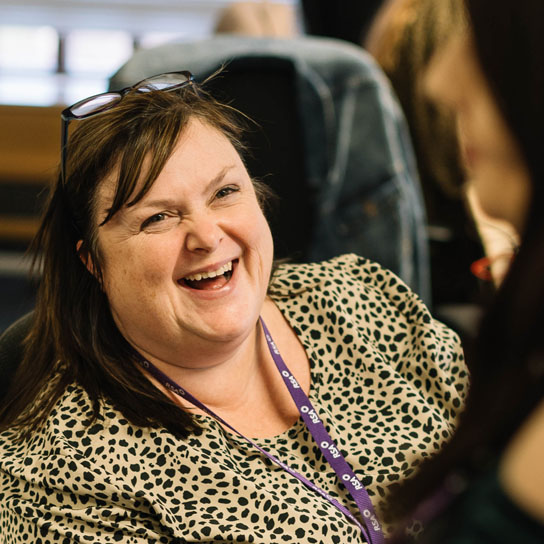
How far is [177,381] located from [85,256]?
26 cm

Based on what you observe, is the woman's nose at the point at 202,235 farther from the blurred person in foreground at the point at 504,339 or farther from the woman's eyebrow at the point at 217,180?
the blurred person in foreground at the point at 504,339

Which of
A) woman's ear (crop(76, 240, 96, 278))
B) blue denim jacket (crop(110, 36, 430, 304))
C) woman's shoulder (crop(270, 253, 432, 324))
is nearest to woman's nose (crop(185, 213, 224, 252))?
Answer: woman's ear (crop(76, 240, 96, 278))

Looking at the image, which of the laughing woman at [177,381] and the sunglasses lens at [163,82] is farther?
the sunglasses lens at [163,82]

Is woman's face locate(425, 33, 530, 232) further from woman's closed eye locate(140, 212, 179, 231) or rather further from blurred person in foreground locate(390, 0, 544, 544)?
woman's closed eye locate(140, 212, 179, 231)

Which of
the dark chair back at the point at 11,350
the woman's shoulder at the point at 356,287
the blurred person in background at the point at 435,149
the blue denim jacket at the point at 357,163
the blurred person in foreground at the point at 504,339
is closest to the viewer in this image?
the blurred person in foreground at the point at 504,339

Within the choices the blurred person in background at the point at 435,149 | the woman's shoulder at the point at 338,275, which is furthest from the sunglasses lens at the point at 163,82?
the blurred person in background at the point at 435,149

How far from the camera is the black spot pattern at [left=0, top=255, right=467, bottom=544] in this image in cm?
123

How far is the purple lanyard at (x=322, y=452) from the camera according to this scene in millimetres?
1308

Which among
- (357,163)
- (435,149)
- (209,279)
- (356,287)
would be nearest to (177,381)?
(209,279)

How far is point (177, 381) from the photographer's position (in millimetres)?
1396

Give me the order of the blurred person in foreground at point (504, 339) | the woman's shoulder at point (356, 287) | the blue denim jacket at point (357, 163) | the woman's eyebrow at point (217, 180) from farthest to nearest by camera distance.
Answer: the blue denim jacket at point (357, 163), the woman's shoulder at point (356, 287), the woman's eyebrow at point (217, 180), the blurred person in foreground at point (504, 339)

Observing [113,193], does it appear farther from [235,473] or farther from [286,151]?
[286,151]

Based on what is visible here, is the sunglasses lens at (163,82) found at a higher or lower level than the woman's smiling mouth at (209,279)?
higher

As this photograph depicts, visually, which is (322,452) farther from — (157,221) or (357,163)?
(357,163)
